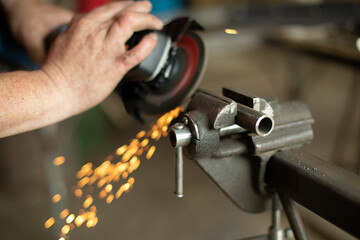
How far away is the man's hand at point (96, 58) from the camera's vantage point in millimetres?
731

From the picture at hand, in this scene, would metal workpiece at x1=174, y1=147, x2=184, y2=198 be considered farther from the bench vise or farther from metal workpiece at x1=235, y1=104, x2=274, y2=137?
metal workpiece at x1=235, y1=104, x2=274, y2=137

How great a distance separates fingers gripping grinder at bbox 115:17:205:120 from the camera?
0.79 m

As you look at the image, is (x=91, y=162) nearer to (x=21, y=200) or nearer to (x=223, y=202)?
(x=21, y=200)

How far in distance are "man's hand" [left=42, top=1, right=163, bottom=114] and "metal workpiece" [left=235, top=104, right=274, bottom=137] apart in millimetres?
262

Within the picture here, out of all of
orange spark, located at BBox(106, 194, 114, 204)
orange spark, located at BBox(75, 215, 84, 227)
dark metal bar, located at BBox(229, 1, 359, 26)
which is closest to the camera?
orange spark, located at BBox(75, 215, 84, 227)

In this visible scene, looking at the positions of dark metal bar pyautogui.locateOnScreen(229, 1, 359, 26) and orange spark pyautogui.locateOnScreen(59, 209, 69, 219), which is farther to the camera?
dark metal bar pyautogui.locateOnScreen(229, 1, 359, 26)

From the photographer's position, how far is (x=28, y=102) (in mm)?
669

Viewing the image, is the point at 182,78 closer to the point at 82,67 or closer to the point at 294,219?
the point at 82,67

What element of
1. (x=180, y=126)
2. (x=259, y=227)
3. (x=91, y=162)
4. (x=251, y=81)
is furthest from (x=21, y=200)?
(x=251, y=81)

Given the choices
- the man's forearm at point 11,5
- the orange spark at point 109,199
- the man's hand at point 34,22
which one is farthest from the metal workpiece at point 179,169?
the orange spark at point 109,199

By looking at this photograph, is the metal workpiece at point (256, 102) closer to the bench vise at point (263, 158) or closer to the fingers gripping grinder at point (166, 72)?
the bench vise at point (263, 158)

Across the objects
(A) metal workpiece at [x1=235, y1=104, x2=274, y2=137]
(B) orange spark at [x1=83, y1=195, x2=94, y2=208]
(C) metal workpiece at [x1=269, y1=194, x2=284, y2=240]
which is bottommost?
(B) orange spark at [x1=83, y1=195, x2=94, y2=208]

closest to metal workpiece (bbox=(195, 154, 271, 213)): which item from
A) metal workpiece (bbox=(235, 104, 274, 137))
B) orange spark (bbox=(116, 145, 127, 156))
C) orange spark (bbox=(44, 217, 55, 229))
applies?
metal workpiece (bbox=(235, 104, 274, 137))

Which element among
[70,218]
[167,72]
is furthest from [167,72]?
[70,218]
